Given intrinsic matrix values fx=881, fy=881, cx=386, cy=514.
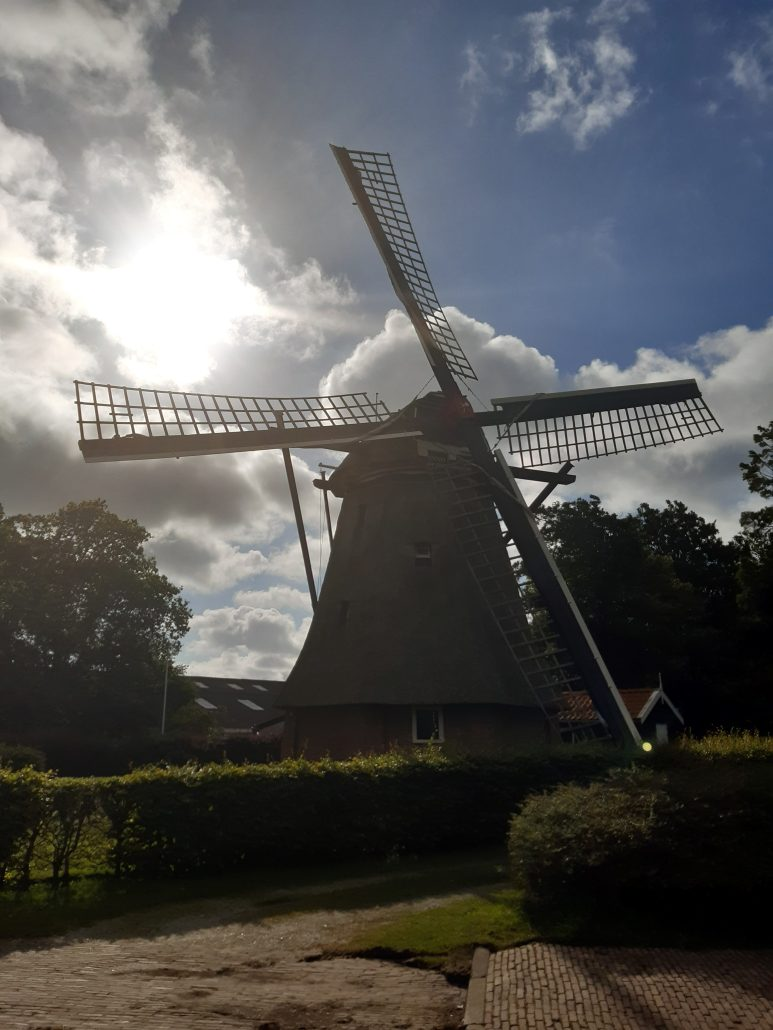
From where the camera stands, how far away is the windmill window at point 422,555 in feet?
77.7

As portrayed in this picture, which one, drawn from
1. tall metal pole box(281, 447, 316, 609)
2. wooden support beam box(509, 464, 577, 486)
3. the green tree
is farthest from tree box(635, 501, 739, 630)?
tall metal pole box(281, 447, 316, 609)

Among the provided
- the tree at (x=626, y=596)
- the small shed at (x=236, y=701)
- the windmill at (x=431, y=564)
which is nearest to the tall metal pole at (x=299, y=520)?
the windmill at (x=431, y=564)

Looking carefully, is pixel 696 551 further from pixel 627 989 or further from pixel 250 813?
pixel 627 989

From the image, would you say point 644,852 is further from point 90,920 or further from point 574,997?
point 90,920

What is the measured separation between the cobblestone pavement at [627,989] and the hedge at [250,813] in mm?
6659

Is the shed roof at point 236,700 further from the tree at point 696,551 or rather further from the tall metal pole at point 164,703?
the tree at point 696,551

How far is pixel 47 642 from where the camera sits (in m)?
45.1

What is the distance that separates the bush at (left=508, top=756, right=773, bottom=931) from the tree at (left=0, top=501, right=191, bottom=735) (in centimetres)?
3536

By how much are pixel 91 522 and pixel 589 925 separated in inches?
1670

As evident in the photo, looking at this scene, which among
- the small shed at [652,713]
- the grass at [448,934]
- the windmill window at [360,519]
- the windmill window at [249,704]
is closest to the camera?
the grass at [448,934]

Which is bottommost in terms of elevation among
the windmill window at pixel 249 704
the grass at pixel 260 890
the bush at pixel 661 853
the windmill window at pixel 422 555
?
the grass at pixel 260 890

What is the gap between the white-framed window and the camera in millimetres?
21672

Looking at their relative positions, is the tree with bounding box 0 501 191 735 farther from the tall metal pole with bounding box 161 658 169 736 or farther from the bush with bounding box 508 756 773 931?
the bush with bounding box 508 756 773 931

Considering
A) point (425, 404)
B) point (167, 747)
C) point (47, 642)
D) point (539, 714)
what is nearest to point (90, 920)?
point (539, 714)
